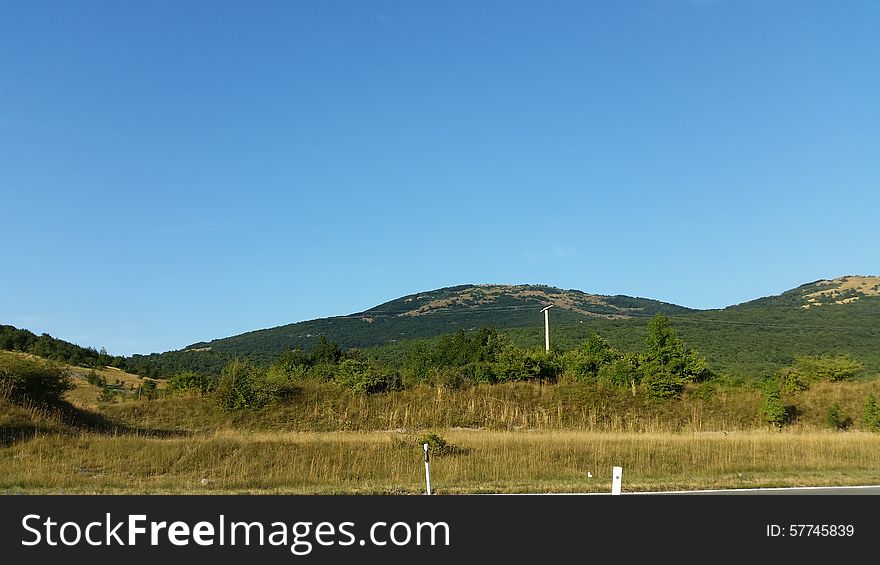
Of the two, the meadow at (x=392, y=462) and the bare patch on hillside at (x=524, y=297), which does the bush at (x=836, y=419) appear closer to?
the meadow at (x=392, y=462)

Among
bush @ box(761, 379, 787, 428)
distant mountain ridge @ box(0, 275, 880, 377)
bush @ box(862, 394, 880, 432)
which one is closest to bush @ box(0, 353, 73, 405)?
distant mountain ridge @ box(0, 275, 880, 377)

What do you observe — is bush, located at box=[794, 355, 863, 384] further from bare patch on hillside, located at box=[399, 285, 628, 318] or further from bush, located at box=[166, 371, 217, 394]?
bare patch on hillside, located at box=[399, 285, 628, 318]

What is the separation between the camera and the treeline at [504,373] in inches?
1544

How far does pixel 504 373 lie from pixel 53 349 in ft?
132

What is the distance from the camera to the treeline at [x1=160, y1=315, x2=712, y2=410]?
1544 inches

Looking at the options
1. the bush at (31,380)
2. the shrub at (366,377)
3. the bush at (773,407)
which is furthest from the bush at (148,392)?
the bush at (773,407)

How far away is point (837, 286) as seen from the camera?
14038cm

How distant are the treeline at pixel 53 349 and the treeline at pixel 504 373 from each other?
18202mm

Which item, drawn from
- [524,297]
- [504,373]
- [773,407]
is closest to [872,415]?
[773,407]

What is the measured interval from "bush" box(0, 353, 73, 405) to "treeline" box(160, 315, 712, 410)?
1073 centimetres

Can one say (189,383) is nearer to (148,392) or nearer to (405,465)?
(148,392)
